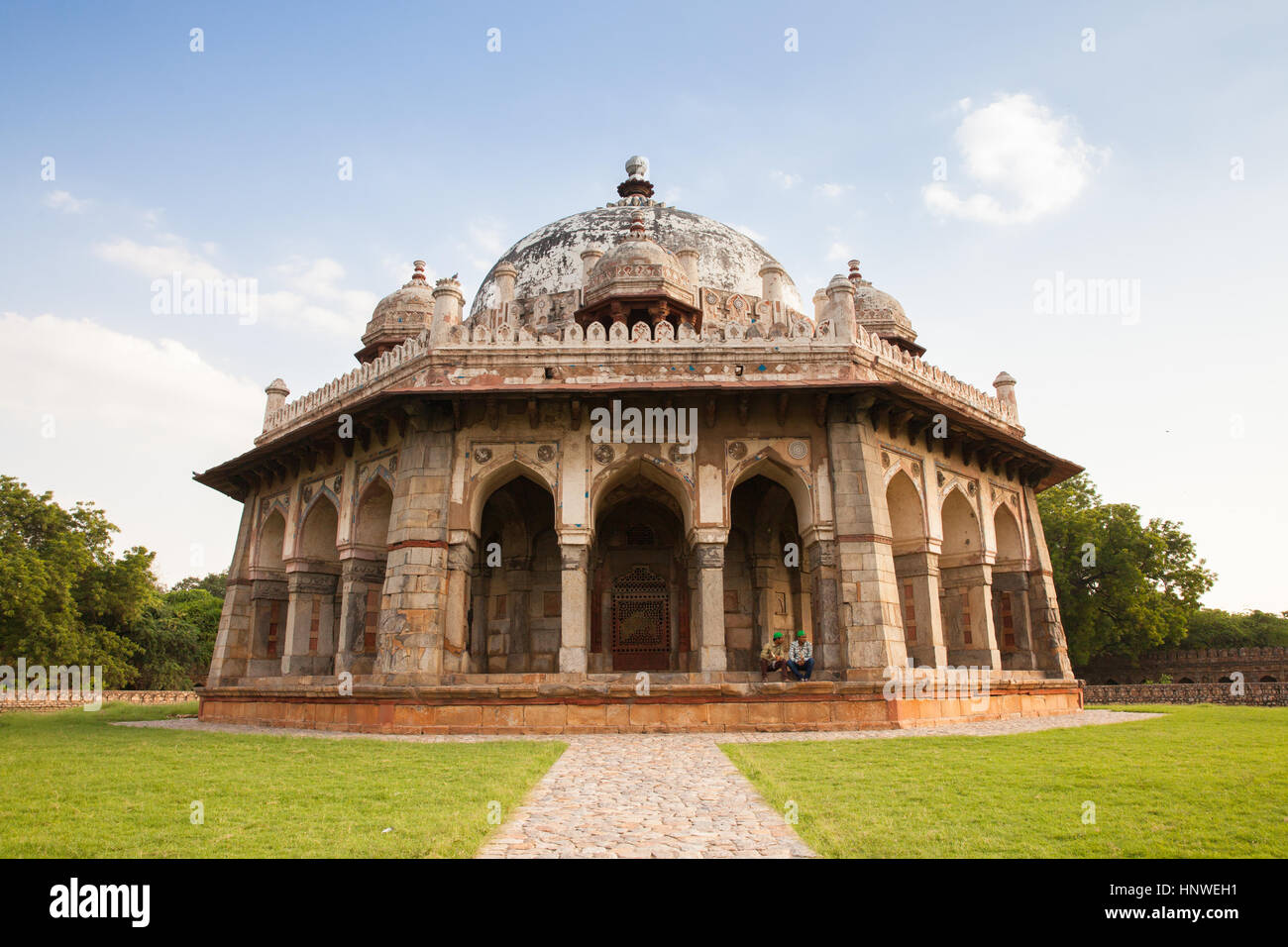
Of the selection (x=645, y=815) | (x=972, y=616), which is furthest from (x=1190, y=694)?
(x=645, y=815)

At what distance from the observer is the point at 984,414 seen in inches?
748

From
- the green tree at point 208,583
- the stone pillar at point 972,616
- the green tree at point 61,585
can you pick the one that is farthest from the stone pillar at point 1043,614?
the green tree at point 208,583

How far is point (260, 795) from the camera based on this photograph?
6555mm

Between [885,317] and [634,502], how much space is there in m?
8.67

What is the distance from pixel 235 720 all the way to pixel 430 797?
11.5 m

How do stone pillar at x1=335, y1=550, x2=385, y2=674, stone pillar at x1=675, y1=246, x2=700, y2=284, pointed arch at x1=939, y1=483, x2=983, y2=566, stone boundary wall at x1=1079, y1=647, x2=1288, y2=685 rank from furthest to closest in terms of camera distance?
stone boundary wall at x1=1079, y1=647, x2=1288, y2=685
stone pillar at x1=675, y1=246, x2=700, y2=284
pointed arch at x1=939, y1=483, x2=983, y2=566
stone pillar at x1=335, y1=550, x2=385, y2=674

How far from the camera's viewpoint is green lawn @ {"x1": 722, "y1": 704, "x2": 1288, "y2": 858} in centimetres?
471

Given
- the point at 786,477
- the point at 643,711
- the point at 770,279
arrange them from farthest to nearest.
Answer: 1. the point at 770,279
2. the point at 786,477
3. the point at 643,711

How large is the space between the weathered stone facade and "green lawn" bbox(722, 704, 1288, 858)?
4101 millimetres

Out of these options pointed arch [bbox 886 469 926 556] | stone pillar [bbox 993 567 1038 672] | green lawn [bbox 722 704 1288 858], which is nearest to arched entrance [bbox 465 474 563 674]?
pointed arch [bbox 886 469 926 556]

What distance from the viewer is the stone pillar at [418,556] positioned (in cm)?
1352

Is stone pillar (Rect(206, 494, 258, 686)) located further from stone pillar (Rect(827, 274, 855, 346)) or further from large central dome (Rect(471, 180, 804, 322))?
stone pillar (Rect(827, 274, 855, 346))

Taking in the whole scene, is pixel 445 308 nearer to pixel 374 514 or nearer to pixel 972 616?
pixel 374 514

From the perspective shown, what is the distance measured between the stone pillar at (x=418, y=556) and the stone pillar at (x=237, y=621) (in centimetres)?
638
